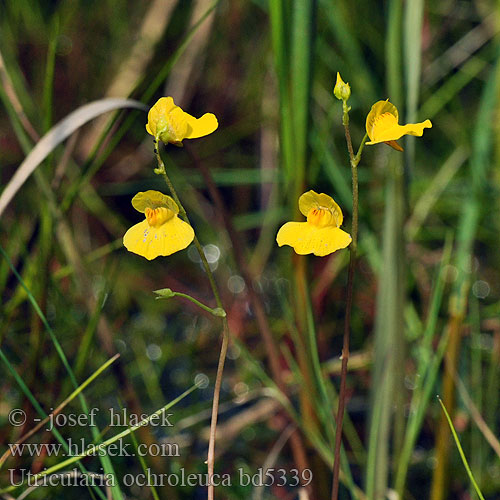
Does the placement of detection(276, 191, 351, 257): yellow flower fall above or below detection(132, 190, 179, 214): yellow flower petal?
below

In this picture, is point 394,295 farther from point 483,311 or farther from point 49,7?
point 49,7

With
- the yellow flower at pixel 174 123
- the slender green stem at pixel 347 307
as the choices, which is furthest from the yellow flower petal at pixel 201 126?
the slender green stem at pixel 347 307

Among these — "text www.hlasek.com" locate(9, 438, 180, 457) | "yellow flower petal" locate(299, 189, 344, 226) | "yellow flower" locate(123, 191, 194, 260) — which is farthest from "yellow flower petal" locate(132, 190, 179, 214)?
"text www.hlasek.com" locate(9, 438, 180, 457)

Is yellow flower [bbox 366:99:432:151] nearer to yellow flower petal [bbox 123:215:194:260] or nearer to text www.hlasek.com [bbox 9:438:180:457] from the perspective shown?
yellow flower petal [bbox 123:215:194:260]

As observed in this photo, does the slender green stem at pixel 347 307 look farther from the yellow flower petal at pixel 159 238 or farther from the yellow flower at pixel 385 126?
the yellow flower petal at pixel 159 238

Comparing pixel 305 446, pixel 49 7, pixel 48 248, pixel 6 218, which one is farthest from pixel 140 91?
pixel 49 7

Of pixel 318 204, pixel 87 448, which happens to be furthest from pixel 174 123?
pixel 87 448
